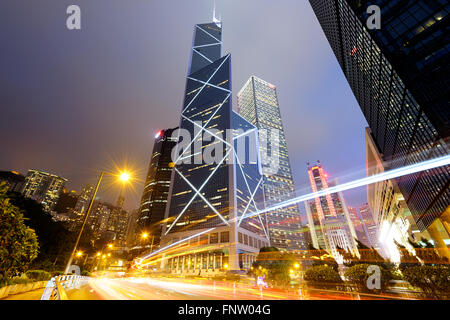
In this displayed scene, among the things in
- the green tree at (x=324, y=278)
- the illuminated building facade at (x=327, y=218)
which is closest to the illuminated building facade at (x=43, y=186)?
the green tree at (x=324, y=278)

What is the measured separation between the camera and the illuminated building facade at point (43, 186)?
13379cm

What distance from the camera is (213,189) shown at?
277 feet

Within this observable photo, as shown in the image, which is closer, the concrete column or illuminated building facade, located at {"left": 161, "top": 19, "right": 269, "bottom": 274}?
the concrete column

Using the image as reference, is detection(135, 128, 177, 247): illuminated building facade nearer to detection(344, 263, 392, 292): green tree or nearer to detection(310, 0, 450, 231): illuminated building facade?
detection(310, 0, 450, 231): illuminated building facade

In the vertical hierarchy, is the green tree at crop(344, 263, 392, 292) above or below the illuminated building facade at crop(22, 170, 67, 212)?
below

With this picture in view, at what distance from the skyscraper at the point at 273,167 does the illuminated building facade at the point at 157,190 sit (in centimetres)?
7383

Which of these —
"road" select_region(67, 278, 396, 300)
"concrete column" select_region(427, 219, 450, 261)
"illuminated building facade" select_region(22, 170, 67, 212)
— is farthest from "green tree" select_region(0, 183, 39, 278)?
"illuminated building facade" select_region(22, 170, 67, 212)

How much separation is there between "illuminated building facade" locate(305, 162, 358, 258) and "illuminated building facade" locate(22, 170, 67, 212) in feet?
630

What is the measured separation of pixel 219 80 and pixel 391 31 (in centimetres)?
9690

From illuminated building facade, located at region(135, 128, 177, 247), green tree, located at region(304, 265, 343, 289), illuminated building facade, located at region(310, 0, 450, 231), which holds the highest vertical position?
illuminated building facade, located at region(135, 128, 177, 247)

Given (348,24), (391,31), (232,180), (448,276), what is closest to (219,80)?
(232,180)

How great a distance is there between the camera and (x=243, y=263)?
70.3 m

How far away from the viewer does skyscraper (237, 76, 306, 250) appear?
13525cm
